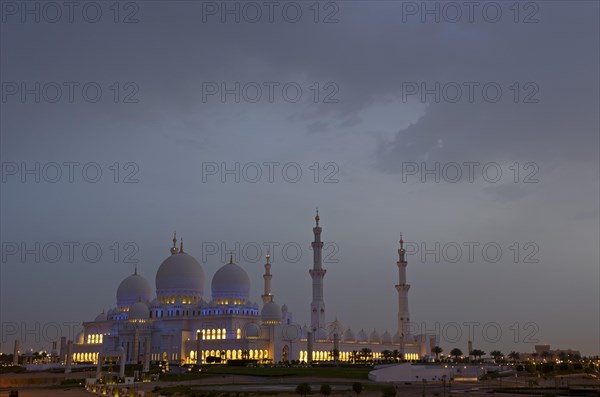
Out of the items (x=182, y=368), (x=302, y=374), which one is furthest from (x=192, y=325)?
(x=302, y=374)

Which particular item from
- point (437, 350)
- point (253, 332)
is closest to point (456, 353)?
point (437, 350)

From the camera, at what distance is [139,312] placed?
98062 mm

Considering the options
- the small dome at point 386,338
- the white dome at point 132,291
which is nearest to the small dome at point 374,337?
the small dome at point 386,338

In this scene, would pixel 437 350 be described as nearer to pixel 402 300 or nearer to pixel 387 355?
pixel 402 300

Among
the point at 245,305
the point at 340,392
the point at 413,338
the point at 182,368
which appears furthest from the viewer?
the point at 413,338

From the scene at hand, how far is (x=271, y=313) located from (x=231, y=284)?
718 cm

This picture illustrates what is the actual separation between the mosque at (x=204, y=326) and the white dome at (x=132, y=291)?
15 centimetres

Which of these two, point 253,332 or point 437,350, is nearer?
point 253,332

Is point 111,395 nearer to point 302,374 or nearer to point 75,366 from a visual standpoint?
point 302,374

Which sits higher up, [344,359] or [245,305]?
[245,305]

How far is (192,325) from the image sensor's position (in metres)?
94.1

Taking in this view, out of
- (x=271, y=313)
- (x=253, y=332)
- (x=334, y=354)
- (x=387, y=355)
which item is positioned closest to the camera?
(x=253, y=332)

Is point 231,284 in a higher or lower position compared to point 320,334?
higher

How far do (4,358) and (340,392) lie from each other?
9471 cm
